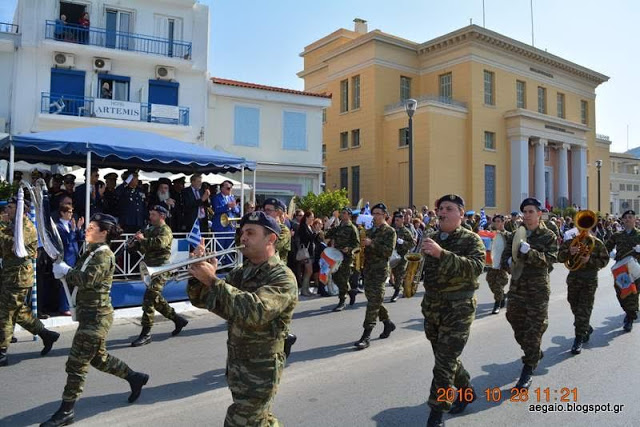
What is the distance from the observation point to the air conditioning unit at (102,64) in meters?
21.0

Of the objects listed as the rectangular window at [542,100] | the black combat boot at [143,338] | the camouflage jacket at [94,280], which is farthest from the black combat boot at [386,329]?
the rectangular window at [542,100]

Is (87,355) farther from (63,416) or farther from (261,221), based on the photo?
(261,221)

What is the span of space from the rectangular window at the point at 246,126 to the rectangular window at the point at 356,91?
495 inches

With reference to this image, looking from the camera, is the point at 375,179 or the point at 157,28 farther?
the point at 375,179

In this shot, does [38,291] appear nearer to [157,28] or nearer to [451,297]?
[451,297]

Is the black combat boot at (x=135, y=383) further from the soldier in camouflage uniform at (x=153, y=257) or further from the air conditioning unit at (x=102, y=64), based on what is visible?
the air conditioning unit at (x=102, y=64)

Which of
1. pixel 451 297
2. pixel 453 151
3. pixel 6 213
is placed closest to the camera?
pixel 451 297

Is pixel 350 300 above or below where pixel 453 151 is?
below

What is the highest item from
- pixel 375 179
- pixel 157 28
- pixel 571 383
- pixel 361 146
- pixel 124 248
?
pixel 157 28

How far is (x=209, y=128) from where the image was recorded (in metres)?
22.9

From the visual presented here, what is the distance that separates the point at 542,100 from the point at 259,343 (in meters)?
40.5

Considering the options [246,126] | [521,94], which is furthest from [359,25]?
[246,126]

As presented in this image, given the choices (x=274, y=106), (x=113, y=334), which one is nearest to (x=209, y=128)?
(x=274, y=106)

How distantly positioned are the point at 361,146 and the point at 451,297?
30.6m
